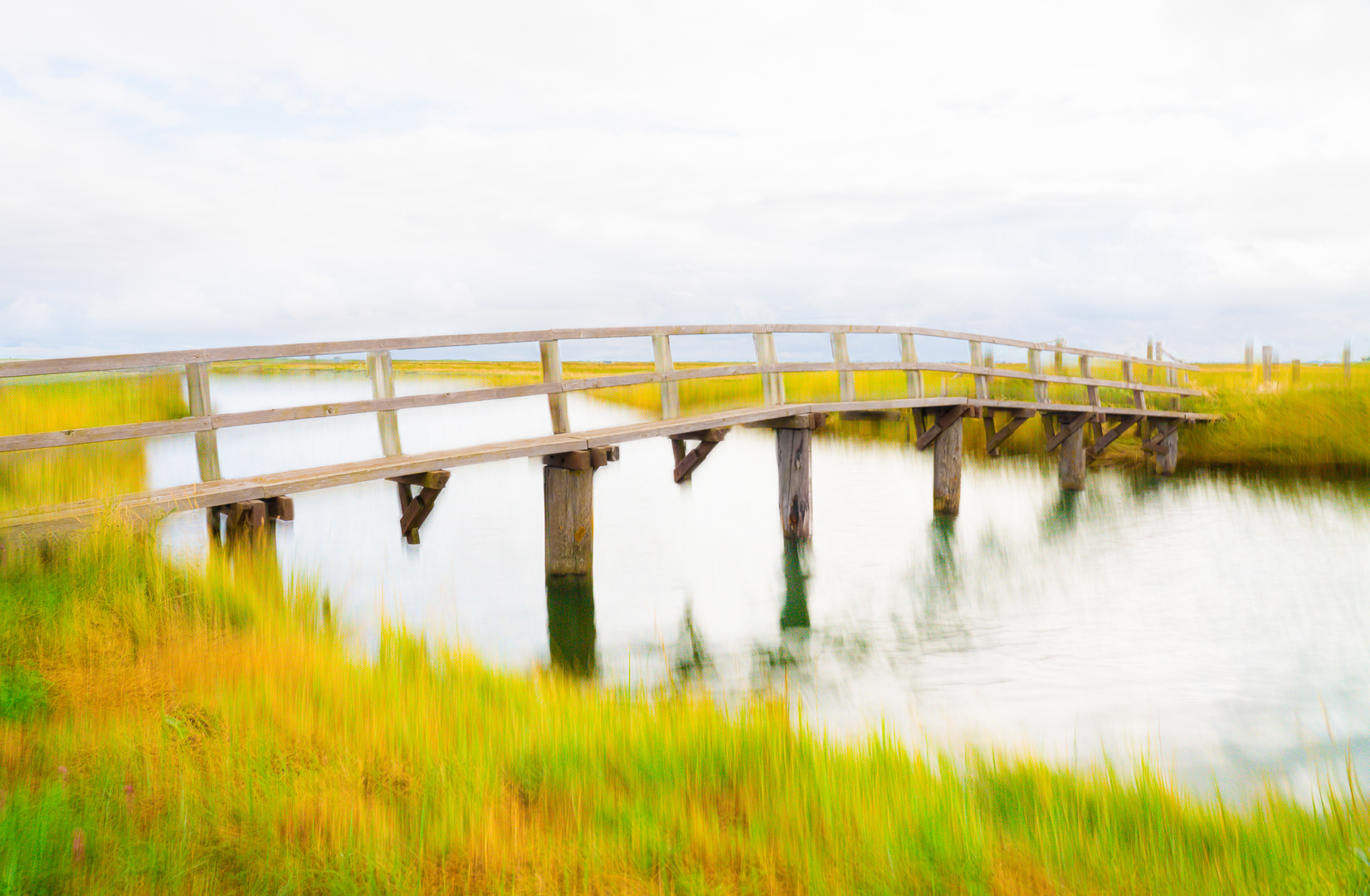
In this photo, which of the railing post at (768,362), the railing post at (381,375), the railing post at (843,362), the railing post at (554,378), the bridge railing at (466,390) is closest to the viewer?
the bridge railing at (466,390)

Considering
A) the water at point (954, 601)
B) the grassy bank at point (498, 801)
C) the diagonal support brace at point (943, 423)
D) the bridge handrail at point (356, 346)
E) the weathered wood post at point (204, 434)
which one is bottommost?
the water at point (954, 601)

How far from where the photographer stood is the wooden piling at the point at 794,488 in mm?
13016

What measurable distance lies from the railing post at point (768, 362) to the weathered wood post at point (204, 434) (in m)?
6.66

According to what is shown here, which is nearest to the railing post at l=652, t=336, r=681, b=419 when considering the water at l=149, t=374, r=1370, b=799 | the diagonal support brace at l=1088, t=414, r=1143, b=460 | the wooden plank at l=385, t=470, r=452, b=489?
the water at l=149, t=374, r=1370, b=799

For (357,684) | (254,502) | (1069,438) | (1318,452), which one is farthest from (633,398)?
(357,684)

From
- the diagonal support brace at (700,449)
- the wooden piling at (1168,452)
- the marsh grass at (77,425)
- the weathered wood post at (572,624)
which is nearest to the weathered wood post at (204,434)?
the marsh grass at (77,425)

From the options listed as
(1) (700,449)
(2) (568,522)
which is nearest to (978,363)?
(1) (700,449)

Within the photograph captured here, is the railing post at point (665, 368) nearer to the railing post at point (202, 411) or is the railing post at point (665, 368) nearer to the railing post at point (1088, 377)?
the railing post at point (202, 411)

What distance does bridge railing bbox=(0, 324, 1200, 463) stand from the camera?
6.67 metres

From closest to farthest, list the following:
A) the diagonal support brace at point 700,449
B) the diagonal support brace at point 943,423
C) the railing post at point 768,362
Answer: the diagonal support brace at point 700,449 < the railing post at point 768,362 < the diagonal support brace at point 943,423

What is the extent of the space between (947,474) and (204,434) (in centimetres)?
1152

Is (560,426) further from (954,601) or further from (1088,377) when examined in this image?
(1088,377)

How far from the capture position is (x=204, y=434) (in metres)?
7.45

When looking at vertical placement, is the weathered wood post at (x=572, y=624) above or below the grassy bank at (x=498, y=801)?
below
